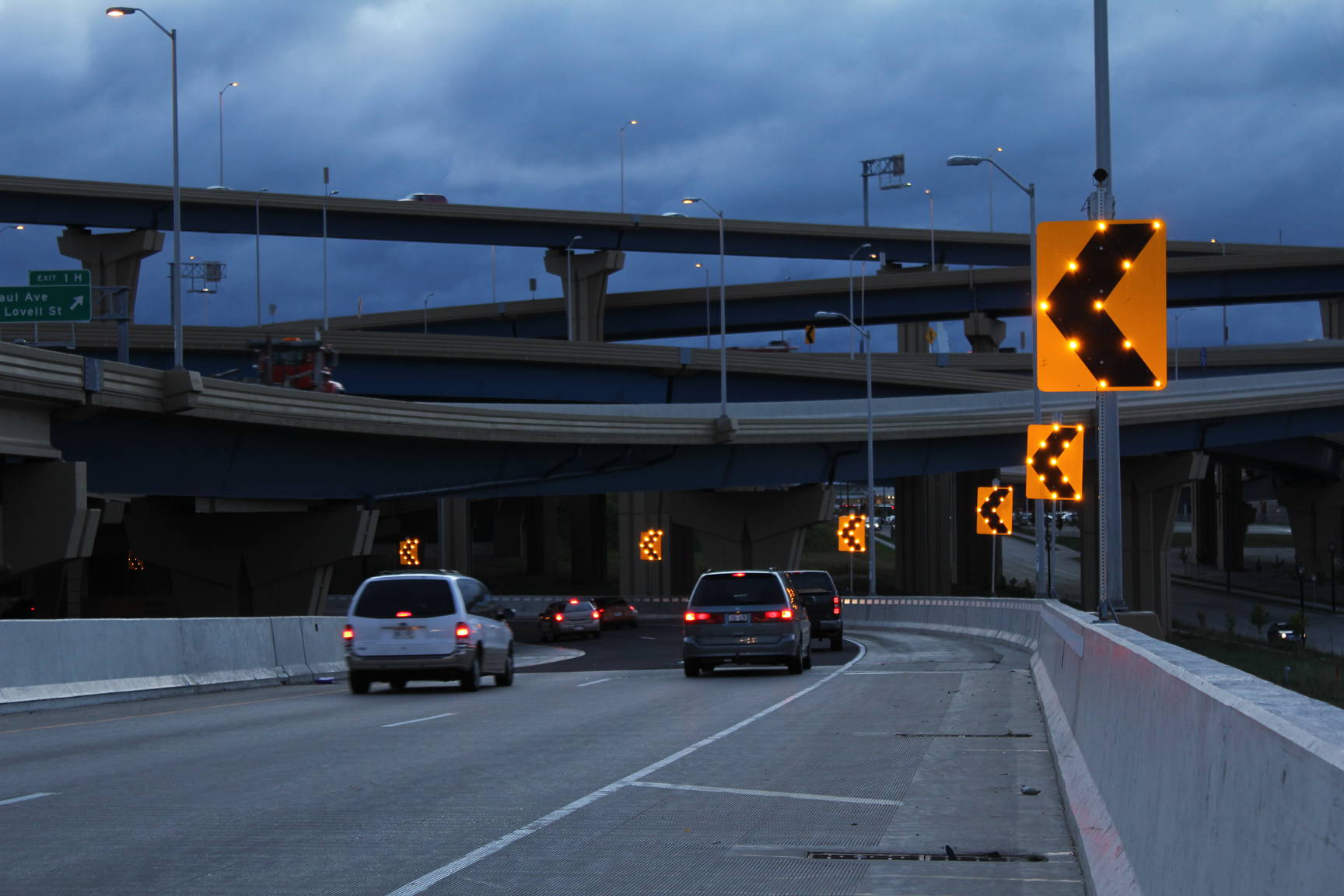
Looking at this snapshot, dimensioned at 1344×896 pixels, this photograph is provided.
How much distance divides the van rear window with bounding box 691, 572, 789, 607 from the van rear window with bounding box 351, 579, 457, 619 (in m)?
4.57

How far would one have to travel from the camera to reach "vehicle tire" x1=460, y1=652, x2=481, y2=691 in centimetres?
2395

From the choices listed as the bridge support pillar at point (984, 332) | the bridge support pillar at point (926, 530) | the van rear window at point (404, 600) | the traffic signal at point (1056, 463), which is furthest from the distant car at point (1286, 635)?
the van rear window at point (404, 600)

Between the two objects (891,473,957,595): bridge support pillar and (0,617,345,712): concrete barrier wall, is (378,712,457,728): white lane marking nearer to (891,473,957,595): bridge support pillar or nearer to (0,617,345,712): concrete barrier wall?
(0,617,345,712): concrete barrier wall

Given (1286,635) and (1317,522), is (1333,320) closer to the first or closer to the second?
(1317,522)

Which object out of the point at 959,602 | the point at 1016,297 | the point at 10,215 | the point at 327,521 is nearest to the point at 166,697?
the point at 327,521

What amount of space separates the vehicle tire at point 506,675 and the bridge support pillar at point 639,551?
2150 inches

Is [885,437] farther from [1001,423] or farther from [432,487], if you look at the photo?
[432,487]

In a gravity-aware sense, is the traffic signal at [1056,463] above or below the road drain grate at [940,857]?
above

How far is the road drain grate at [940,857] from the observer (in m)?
9.48

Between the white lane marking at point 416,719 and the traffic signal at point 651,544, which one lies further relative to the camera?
the traffic signal at point 651,544

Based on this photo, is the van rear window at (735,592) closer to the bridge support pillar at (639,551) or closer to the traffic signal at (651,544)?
the traffic signal at (651,544)

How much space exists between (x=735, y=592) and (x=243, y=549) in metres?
25.5

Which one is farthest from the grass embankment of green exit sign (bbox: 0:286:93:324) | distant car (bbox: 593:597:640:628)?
green exit sign (bbox: 0:286:93:324)

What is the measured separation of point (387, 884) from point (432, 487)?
40.1 metres
